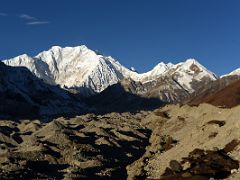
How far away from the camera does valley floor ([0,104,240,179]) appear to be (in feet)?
224

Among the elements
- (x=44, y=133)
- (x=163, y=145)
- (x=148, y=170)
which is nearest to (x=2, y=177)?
→ (x=148, y=170)

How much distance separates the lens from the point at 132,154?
111 m

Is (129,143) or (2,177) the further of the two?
(129,143)

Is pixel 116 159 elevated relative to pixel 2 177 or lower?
elevated

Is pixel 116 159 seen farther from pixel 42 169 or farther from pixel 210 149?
pixel 210 149

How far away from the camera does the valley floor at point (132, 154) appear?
68.4 m

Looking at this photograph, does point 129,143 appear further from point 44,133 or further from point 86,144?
point 44,133

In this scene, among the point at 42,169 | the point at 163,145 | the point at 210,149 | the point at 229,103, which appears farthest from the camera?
the point at 229,103

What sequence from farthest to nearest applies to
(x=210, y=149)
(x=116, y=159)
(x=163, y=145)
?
(x=163, y=145) → (x=116, y=159) → (x=210, y=149)

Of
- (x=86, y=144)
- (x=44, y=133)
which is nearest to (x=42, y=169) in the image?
(x=86, y=144)

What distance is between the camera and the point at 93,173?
288 feet

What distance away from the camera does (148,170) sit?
84000mm

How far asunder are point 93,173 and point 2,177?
13.8 meters

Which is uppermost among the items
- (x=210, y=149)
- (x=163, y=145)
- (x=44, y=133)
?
(x=44, y=133)
